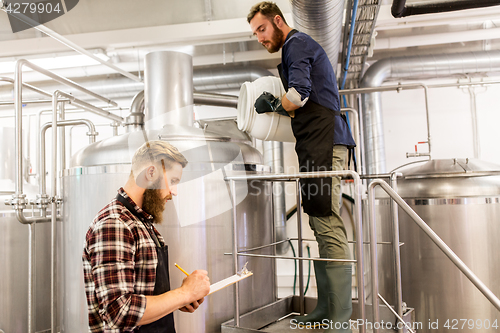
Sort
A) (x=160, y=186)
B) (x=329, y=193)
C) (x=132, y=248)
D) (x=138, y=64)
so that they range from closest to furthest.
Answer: (x=132, y=248) → (x=160, y=186) → (x=329, y=193) → (x=138, y=64)

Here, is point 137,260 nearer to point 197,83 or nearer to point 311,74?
point 311,74

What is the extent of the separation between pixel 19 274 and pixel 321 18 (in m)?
2.56

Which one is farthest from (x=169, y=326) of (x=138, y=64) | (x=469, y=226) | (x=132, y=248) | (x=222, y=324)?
(x=138, y=64)

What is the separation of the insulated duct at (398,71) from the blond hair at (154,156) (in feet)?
8.95

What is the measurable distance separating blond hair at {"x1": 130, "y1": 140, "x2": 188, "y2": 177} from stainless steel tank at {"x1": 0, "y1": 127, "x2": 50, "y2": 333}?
75.6 inches

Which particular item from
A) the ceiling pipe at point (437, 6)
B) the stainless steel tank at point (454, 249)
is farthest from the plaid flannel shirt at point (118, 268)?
the ceiling pipe at point (437, 6)

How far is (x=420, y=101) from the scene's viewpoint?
3771mm

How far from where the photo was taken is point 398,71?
3416mm

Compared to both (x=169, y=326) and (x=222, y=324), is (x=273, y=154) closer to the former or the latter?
(x=222, y=324)

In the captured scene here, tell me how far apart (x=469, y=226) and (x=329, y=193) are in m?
1.33

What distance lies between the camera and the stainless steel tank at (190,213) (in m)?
1.67

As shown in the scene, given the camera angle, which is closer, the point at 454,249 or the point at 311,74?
the point at 311,74

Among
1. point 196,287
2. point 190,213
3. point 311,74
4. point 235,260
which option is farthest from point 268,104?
point 196,287
